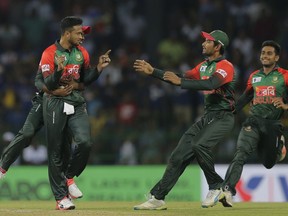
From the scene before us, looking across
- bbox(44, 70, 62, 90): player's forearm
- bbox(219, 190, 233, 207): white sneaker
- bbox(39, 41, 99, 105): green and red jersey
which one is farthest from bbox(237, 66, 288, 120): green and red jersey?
bbox(44, 70, 62, 90): player's forearm

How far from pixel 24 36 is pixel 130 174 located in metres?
6.18

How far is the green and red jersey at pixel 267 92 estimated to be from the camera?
13.2 m

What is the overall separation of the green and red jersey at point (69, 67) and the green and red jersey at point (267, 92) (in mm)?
2174

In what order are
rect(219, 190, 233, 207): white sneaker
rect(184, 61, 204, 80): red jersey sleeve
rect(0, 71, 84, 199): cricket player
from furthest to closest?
rect(184, 61, 204, 80): red jersey sleeve → rect(0, 71, 84, 199): cricket player → rect(219, 190, 233, 207): white sneaker

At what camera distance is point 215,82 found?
12.3m

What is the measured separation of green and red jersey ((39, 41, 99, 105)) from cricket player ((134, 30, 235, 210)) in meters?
1.25

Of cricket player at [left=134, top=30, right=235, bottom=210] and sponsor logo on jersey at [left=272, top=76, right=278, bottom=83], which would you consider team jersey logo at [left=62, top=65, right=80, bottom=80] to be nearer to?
cricket player at [left=134, top=30, right=235, bottom=210]

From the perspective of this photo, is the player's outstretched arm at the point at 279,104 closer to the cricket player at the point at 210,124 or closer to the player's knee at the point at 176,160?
the cricket player at the point at 210,124

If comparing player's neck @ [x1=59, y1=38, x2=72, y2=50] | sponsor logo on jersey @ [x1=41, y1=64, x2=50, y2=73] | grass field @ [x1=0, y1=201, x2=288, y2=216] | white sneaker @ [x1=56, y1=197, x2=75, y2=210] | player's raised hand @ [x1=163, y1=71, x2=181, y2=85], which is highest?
player's neck @ [x1=59, y1=38, x2=72, y2=50]

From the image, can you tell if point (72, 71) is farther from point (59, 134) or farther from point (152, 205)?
point (152, 205)

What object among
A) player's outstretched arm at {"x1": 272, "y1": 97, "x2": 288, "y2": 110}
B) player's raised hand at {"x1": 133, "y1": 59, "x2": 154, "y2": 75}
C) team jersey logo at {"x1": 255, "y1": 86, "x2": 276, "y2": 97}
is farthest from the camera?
team jersey logo at {"x1": 255, "y1": 86, "x2": 276, "y2": 97}

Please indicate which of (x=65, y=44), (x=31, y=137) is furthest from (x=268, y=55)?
(x=31, y=137)

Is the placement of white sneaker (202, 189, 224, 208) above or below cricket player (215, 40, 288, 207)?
below

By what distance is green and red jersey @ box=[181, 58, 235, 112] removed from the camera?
1225 centimetres
